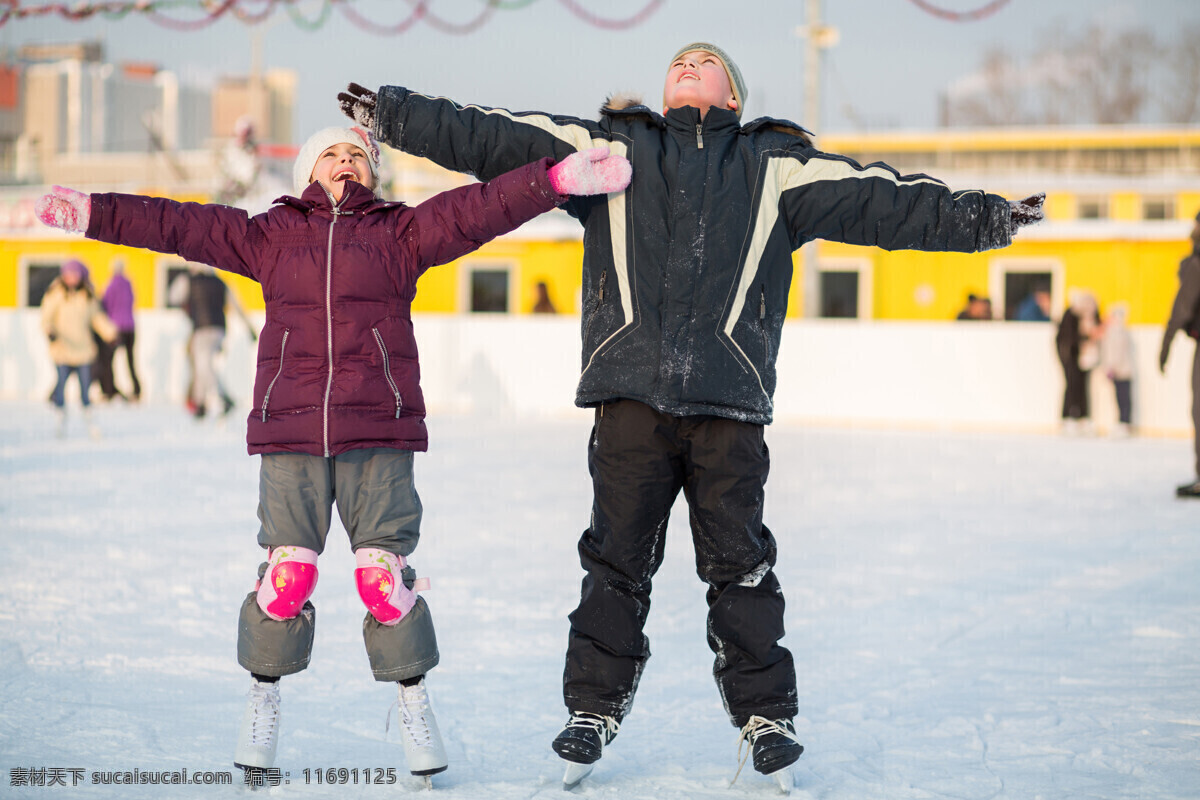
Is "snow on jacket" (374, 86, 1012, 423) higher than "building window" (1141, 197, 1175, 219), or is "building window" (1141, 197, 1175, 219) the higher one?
"building window" (1141, 197, 1175, 219)

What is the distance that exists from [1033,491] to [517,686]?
477cm

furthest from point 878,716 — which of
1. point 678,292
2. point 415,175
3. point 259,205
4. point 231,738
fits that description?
point 415,175

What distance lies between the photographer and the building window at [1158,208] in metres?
19.1

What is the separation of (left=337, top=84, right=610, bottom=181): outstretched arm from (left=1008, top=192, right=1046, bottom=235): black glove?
79cm

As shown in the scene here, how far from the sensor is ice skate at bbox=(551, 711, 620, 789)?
240cm

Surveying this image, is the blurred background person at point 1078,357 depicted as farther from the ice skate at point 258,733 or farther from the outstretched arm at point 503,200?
the ice skate at point 258,733

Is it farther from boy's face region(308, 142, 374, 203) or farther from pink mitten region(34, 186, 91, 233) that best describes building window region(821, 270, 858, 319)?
pink mitten region(34, 186, 91, 233)

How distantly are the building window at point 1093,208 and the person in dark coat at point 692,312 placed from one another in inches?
736

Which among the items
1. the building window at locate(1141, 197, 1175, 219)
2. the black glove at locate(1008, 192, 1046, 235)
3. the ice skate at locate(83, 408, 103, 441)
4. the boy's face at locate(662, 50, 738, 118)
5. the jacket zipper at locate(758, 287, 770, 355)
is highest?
the building window at locate(1141, 197, 1175, 219)

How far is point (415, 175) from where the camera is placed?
63.2ft

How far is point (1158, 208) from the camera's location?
771 inches

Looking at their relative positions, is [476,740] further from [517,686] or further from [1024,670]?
[1024,670]

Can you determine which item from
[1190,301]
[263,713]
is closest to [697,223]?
[263,713]

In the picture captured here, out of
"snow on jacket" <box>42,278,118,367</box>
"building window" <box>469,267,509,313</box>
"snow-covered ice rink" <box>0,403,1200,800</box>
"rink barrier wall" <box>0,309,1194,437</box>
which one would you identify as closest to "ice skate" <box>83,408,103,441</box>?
"snow on jacket" <box>42,278,118,367</box>
